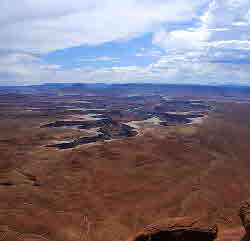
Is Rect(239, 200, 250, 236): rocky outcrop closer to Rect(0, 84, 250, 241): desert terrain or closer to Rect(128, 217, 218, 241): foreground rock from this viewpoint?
Rect(128, 217, 218, 241): foreground rock

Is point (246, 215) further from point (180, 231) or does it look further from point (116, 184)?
point (116, 184)

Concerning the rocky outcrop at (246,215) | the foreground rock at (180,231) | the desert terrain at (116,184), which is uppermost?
the rocky outcrop at (246,215)

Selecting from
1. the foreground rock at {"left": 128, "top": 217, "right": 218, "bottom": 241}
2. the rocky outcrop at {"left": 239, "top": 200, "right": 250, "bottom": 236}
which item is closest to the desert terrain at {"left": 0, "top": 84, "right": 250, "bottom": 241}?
the rocky outcrop at {"left": 239, "top": 200, "right": 250, "bottom": 236}

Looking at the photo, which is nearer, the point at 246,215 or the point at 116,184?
the point at 246,215

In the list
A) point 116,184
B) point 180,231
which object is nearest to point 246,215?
point 180,231

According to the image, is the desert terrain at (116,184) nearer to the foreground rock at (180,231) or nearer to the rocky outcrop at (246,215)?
the rocky outcrop at (246,215)

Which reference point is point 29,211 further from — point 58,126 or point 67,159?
point 58,126

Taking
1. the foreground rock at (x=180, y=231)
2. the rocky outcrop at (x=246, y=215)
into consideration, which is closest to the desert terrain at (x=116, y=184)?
the rocky outcrop at (x=246, y=215)

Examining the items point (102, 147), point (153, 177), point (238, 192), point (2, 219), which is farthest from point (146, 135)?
point (2, 219)
